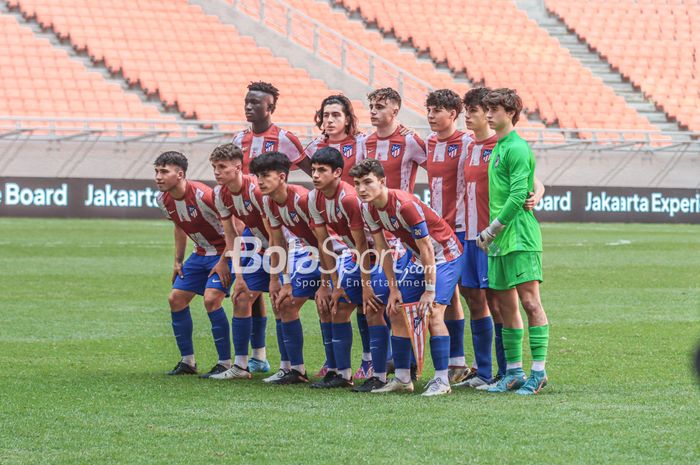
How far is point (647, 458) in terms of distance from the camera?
15.7 ft

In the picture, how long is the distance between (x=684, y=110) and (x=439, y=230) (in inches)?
1060

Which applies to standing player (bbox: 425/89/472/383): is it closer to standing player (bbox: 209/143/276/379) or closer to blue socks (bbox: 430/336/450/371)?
blue socks (bbox: 430/336/450/371)

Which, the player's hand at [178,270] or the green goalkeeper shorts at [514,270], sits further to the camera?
the player's hand at [178,270]

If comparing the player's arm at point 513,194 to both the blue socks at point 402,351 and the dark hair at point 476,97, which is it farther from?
the blue socks at point 402,351

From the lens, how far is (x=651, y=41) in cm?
3556

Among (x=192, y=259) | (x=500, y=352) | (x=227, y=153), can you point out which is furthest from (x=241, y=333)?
(x=500, y=352)

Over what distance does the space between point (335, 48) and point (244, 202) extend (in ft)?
78.0

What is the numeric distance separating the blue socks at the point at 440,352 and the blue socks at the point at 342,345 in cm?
56

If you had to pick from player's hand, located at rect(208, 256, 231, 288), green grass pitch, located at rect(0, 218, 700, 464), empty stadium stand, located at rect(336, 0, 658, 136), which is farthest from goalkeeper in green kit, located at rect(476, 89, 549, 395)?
empty stadium stand, located at rect(336, 0, 658, 136)

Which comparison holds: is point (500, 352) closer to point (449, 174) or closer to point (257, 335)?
point (449, 174)

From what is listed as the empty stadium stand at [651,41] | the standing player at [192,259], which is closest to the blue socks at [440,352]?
the standing player at [192,259]

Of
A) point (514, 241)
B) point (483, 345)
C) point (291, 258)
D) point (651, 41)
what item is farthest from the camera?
point (651, 41)

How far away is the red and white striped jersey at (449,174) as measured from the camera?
285 inches

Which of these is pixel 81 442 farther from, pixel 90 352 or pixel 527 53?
pixel 527 53
